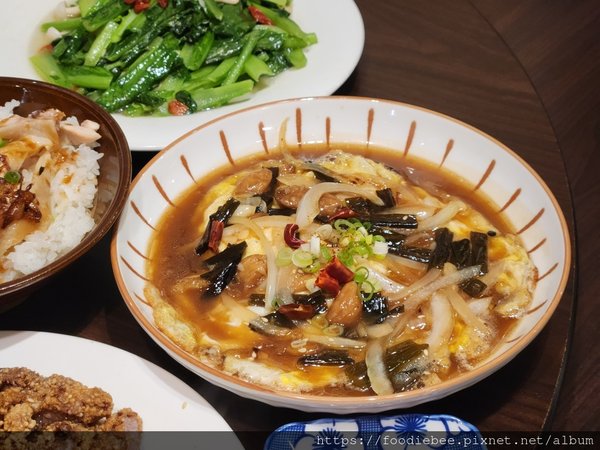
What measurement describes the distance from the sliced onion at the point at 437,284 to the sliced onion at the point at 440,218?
0.82 ft

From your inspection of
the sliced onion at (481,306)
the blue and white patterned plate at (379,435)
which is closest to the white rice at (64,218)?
the blue and white patterned plate at (379,435)


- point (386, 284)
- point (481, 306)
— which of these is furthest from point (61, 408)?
point (481, 306)

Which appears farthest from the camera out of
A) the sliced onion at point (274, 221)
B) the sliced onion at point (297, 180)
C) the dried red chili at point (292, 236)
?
the sliced onion at point (297, 180)

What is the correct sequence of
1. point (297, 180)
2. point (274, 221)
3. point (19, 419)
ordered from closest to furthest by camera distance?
point (19, 419) → point (274, 221) → point (297, 180)

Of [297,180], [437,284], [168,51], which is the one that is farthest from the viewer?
[168,51]

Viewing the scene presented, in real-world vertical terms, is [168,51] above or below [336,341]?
above

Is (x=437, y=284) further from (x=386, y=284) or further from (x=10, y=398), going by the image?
(x=10, y=398)

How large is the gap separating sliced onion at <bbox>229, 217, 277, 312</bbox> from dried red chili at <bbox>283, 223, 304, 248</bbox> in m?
0.07

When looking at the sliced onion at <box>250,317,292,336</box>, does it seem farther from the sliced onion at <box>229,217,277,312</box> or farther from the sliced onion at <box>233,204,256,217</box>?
the sliced onion at <box>233,204,256,217</box>

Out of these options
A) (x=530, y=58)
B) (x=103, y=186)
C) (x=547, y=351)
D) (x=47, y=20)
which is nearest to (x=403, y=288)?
(x=547, y=351)

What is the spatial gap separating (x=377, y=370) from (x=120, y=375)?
0.80 metres

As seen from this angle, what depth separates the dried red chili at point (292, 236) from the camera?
2.27 m

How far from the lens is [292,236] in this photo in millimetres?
2277

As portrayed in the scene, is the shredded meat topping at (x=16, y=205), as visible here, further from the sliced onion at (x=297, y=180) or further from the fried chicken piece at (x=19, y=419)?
the sliced onion at (x=297, y=180)
